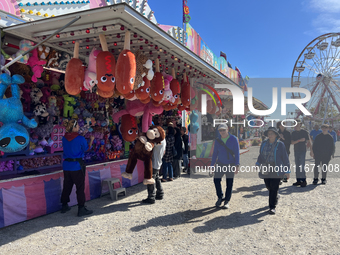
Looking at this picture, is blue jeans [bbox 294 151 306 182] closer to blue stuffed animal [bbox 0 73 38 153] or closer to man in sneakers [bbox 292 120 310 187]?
man in sneakers [bbox 292 120 310 187]

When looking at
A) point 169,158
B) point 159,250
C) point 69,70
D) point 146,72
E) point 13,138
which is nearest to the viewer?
point 159,250

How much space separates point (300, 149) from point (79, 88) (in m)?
5.00

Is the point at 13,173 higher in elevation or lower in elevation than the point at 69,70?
lower

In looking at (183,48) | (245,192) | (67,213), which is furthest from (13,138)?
(245,192)

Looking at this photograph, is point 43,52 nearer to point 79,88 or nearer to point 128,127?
point 79,88

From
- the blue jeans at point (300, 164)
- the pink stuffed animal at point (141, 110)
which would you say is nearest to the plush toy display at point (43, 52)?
the pink stuffed animal at point (141, 110)

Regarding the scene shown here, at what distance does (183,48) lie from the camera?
3893 millimetres

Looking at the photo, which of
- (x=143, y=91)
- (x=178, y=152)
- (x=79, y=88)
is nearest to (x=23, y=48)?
(x=79, y=88)

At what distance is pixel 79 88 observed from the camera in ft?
10.5

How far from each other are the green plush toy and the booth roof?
789mm

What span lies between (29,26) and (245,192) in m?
4.84

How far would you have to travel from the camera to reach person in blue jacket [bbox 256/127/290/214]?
375 centimetres

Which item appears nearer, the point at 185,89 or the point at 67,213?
→ the point at 67,213

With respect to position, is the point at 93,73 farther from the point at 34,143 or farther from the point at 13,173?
the point at 13,173
